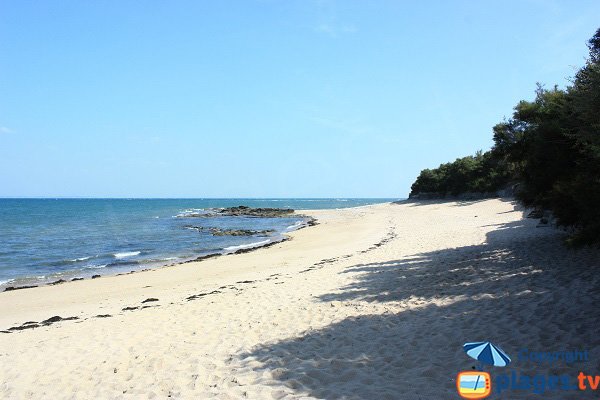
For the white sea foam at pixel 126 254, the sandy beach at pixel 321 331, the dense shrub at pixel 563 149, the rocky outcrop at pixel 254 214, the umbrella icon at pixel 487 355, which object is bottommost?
the white sea foam at pixel 126 254

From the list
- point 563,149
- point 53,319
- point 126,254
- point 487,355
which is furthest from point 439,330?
point 126,254

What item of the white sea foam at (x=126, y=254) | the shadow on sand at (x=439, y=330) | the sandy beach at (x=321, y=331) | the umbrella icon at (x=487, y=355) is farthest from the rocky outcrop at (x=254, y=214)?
the umbrella icon at (x=487, y=355)

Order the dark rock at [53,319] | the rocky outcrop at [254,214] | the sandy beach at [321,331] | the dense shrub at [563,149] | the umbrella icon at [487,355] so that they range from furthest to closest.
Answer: the rocky outcrop at [254,214]
the dark rock at [53,319]
the dense shrub at [563,149]
the sandy beach at [321,331]
the umbrella icon at [487,355]

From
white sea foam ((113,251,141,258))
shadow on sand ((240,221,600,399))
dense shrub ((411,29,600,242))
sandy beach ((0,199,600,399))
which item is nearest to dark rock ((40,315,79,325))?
sandy beach ((0,199,600,399))

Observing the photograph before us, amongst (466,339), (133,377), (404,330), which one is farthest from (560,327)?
(133,377)

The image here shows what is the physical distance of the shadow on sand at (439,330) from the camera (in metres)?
5.20

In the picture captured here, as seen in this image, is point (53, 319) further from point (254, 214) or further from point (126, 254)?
point (254, 214)

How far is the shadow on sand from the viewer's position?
5195 mm

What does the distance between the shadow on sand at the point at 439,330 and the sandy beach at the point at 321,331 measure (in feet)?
0.09

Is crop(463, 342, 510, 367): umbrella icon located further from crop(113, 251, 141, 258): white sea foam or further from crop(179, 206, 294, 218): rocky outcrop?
crop(179, 206, 294, 218): rocky outcrop

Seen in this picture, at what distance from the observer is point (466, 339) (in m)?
6.35

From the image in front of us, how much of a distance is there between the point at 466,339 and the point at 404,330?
1.07 meters

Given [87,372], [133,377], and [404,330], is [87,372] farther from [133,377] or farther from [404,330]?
[404,330]

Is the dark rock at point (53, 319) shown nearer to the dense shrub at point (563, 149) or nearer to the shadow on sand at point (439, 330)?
the shadow on sand at point (439, 330)
